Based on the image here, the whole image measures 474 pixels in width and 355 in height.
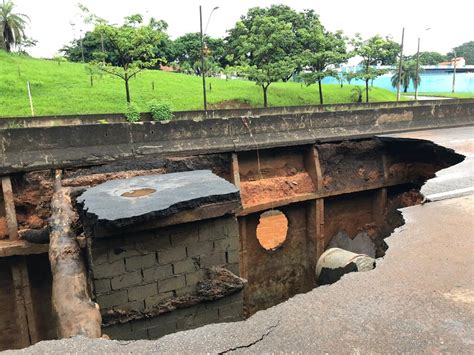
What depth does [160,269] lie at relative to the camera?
4547mm

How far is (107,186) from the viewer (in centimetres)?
554

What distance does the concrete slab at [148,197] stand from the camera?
13.6 ft

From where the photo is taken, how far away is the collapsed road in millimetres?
4379

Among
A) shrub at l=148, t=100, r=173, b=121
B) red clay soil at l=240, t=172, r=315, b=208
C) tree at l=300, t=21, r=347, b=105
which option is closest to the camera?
red clay soil at l=240, t=172, r=315, b=208

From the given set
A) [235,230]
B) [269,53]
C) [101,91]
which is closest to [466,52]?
[269,53]

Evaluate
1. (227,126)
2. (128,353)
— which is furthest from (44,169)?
(128,353)

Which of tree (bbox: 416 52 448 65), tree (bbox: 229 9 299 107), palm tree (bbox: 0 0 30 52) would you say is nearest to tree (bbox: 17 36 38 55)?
palm tree (bbox: 0 0 30 52)

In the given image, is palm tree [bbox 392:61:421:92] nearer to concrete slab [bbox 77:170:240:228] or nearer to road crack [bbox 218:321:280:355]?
concrete slab [bbox 77:170:240:228]

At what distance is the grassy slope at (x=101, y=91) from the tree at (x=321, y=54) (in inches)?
117

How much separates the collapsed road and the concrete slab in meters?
0.04

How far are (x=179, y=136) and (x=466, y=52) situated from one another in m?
100

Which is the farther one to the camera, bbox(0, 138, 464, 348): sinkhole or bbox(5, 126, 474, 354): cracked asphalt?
bbox(0, 138, 464, 348): sinkhole

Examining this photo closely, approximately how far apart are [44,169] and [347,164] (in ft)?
22.0

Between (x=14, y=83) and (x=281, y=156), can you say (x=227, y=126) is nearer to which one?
(x=281, y=156)
